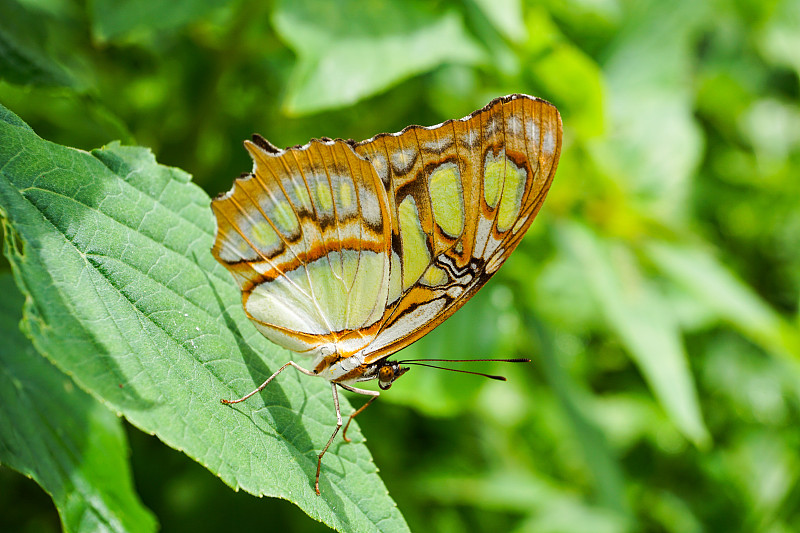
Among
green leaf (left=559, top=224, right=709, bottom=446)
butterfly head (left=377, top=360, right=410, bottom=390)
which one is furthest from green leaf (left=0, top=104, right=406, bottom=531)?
green leaf (left=559, top=224, right=709, bottom=446)

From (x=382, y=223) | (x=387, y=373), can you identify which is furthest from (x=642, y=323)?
(x=382, y=223)

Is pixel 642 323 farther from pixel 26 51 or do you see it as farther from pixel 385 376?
pixel 26 51

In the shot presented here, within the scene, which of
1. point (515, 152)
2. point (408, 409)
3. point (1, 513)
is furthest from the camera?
point (408, 409)

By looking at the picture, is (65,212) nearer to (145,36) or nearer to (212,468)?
(212,468)

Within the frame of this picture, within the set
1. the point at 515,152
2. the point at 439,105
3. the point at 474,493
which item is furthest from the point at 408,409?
the point at 515,152

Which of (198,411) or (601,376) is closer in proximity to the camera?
(198,411)
